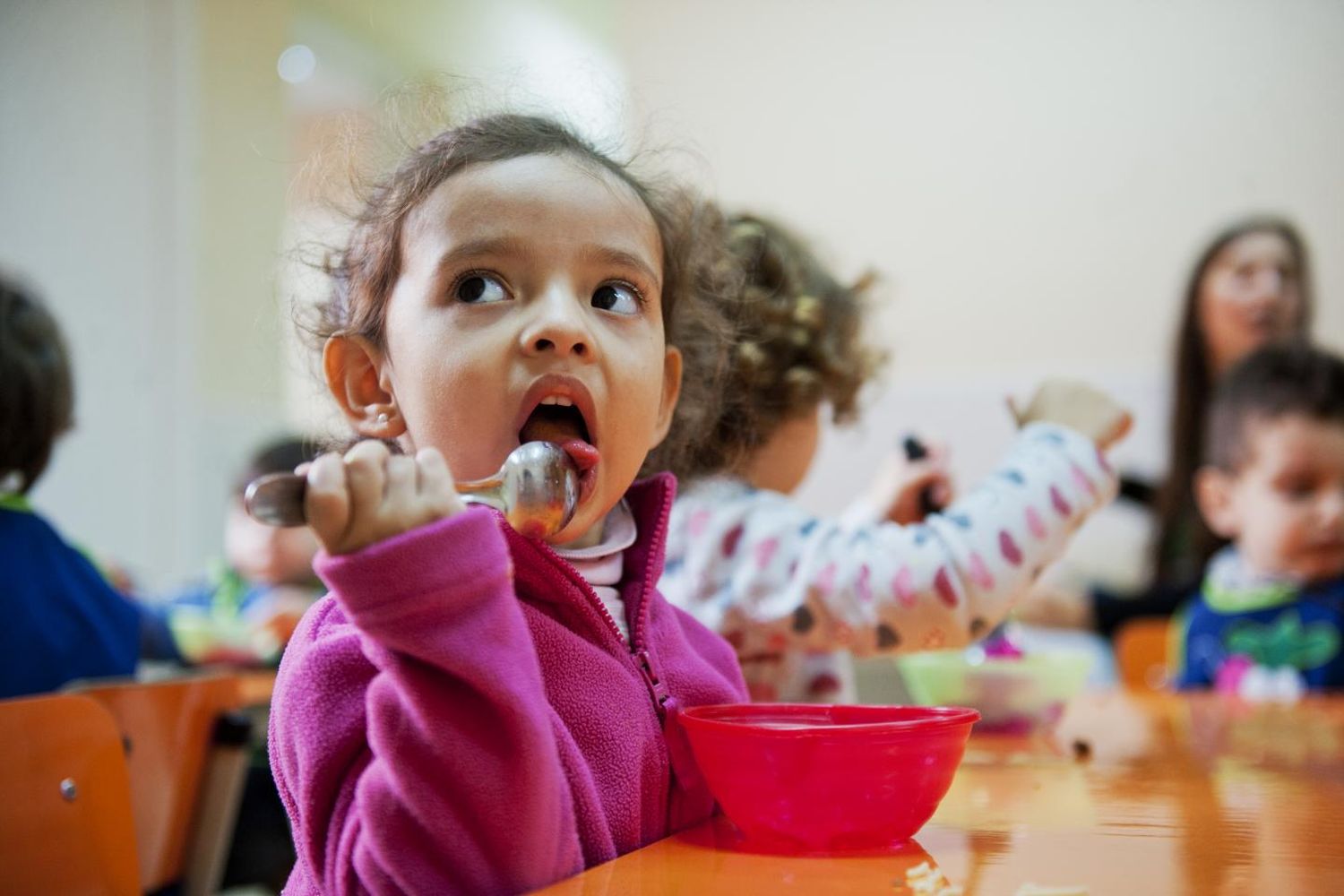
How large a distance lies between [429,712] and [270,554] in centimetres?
202

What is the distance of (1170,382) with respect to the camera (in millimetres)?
2727

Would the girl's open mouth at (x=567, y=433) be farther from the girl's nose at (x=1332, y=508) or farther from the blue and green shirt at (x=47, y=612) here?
the girl's nose at (x=1332, y=508)

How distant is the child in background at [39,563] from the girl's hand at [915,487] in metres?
0.86

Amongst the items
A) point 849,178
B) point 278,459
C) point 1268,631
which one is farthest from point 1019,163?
point 278,459

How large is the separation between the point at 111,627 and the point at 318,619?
0.86m

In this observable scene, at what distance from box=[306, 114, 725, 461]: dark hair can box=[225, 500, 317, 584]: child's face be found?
165 cm

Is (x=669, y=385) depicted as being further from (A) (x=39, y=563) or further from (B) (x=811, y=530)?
(A) (x=39, y=563)

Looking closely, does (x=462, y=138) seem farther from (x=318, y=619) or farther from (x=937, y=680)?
(x=937, y=680)

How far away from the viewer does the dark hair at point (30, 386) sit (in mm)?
1395

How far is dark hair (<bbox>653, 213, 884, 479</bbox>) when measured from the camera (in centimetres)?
111

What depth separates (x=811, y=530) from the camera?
1092 mm

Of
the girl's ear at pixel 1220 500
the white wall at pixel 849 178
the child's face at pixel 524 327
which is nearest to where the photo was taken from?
the child's face at pixel 524 327

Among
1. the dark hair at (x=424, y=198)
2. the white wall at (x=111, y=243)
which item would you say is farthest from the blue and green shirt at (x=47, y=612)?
the white wall at (x=111, y=243)

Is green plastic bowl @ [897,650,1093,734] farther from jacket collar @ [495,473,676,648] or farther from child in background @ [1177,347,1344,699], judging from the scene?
child in background @ [1177,347,1344,699]
